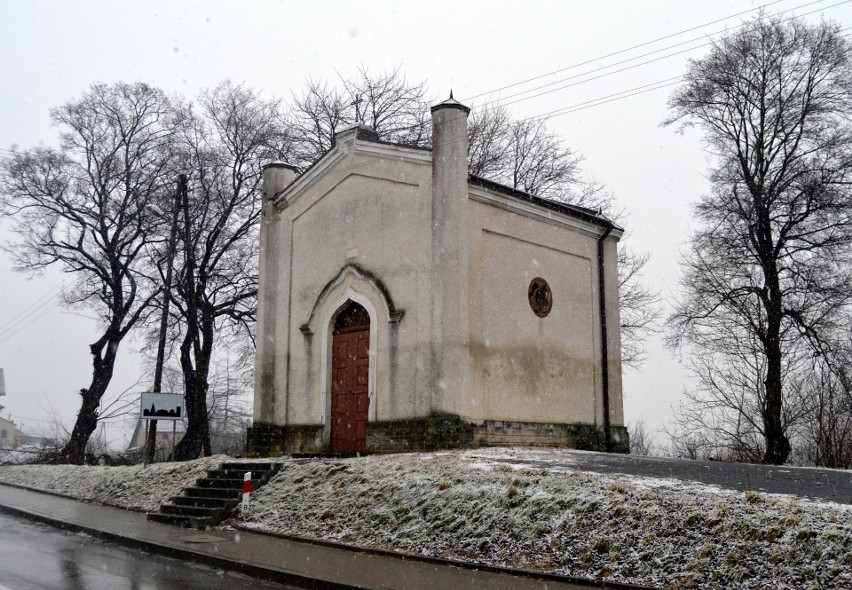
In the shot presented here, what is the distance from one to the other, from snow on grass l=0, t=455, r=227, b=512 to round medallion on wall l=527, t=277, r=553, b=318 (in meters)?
8.22

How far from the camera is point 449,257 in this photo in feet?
53.4

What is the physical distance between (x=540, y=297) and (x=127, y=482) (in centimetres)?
1089

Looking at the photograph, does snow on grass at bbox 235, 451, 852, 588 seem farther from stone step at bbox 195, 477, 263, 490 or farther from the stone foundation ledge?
the stone foundation ledge

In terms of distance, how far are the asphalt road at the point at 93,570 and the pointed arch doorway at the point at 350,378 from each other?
6.35m

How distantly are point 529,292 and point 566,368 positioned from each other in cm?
222

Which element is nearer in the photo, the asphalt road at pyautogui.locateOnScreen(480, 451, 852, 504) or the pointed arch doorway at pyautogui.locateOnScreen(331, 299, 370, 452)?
the asphalt road at pyautogui.locateOnScreen(480, 451, 852, 504)

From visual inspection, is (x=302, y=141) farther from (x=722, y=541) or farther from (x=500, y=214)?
(x=722, y=541)

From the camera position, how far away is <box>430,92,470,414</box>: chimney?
15.8m

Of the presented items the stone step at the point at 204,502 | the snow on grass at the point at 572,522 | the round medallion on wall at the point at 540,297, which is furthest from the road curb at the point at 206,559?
the round medallion on wall at the point at 540,297

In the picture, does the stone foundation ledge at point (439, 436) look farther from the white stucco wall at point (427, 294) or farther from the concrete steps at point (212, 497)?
the concrete steps at point (212, 497)

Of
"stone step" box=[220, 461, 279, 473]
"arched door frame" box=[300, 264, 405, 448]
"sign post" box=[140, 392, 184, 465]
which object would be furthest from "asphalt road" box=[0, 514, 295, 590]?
"arched door frame" box=[300, 264, 405, 448]

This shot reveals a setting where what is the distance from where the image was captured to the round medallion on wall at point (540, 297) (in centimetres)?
1853

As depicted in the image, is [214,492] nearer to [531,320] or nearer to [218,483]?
[218,483]

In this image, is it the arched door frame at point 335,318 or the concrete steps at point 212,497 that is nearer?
the concrete steps at point 212,497
